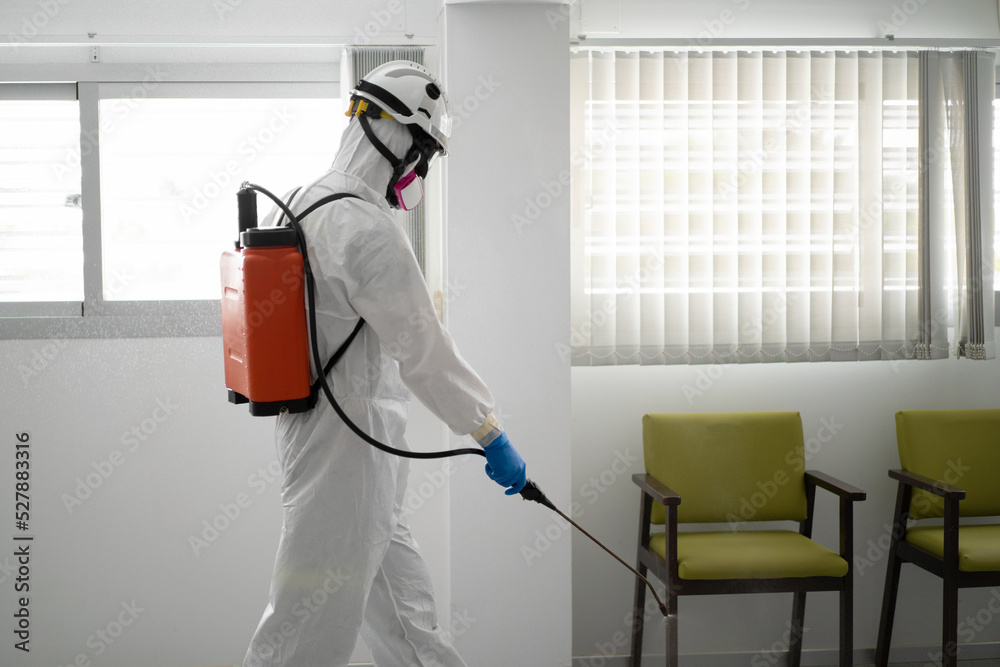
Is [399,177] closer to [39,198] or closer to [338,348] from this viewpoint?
[338,348]

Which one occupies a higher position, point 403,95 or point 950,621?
point 403,95

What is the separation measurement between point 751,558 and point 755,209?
3.82ft

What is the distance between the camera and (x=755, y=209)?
2.73 meters

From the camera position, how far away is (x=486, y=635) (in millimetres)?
2398

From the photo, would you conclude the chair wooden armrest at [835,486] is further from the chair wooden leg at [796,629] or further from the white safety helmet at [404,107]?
the white safety helmet at [404,107]

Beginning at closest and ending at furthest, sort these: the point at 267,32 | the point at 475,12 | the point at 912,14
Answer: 1. the point at 475,12
2. the point at 267,32
3. the point at 912,14

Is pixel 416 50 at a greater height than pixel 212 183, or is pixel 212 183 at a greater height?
pixel 416 50

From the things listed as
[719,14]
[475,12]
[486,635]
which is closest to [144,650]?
[486,635]

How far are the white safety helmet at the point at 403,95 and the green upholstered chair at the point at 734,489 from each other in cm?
133

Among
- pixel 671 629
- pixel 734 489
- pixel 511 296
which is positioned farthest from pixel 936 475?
pixel 511 296

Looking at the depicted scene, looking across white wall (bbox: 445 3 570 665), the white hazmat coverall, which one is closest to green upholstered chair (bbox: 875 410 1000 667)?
white wall (bbox: 445 3 570 665)

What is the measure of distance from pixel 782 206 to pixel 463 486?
1.44m

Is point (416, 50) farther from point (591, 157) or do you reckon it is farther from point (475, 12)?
point (591, 157)

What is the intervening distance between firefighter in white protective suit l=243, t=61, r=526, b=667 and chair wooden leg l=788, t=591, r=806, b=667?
146 centimetres
